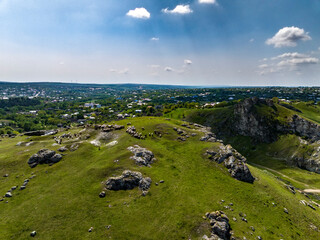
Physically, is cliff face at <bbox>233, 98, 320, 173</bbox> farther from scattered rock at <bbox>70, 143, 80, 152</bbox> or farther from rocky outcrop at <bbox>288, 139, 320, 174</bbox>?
scattered rock at <bbox>70, 143, 80, 152</bbox>

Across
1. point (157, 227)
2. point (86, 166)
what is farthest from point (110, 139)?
point (157, 227)

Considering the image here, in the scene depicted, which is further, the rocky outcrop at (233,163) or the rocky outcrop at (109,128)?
the rocky outcrop at (109,128)

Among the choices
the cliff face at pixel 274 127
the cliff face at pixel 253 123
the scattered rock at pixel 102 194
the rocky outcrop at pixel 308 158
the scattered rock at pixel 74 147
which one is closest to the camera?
the scattered rock at pixel 102 194

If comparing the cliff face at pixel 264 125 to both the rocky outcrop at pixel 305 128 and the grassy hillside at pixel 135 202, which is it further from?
the grassy hillside at pixel 135 202

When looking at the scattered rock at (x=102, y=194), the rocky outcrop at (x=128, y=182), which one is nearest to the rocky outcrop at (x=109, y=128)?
the rocky outcrop at (x=128, y=182)

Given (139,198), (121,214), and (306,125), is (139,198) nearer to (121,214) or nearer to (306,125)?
(121,214)

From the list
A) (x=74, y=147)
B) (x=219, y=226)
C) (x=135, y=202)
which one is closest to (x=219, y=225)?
(x=219, y=226)
